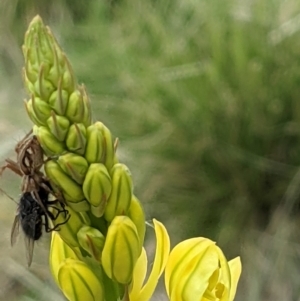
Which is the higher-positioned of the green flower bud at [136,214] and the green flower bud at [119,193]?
the green flower bud at [119,193]

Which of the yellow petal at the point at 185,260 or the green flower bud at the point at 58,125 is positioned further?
the yellow petal at the point at 185,260

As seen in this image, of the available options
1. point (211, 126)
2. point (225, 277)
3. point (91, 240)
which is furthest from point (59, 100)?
point (211, 126)

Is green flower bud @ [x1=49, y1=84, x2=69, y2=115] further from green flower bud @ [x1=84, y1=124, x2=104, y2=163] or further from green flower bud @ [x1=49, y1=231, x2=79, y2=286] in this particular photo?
green flower bud @ [x1=49, y1=231, x2=79, y2=286]

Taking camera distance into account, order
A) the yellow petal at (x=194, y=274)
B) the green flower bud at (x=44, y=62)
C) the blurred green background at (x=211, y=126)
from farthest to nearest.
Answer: the blurred green background at (x=211, y=126) → the yellow petal at (x=194, y=274) → the green flower bud at (x=44, y=62)

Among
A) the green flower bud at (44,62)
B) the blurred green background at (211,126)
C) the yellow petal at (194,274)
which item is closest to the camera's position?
the green flower bud at (44,62)

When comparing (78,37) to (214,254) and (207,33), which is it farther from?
(214,254)

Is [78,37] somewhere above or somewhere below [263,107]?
above

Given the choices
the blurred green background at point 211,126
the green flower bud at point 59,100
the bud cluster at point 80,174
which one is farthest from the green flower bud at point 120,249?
the blurred green background at point 211,126

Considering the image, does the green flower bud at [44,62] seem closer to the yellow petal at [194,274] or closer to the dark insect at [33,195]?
the dark insect at [33,195]

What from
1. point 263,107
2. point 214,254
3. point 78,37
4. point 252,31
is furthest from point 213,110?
point 214,254
